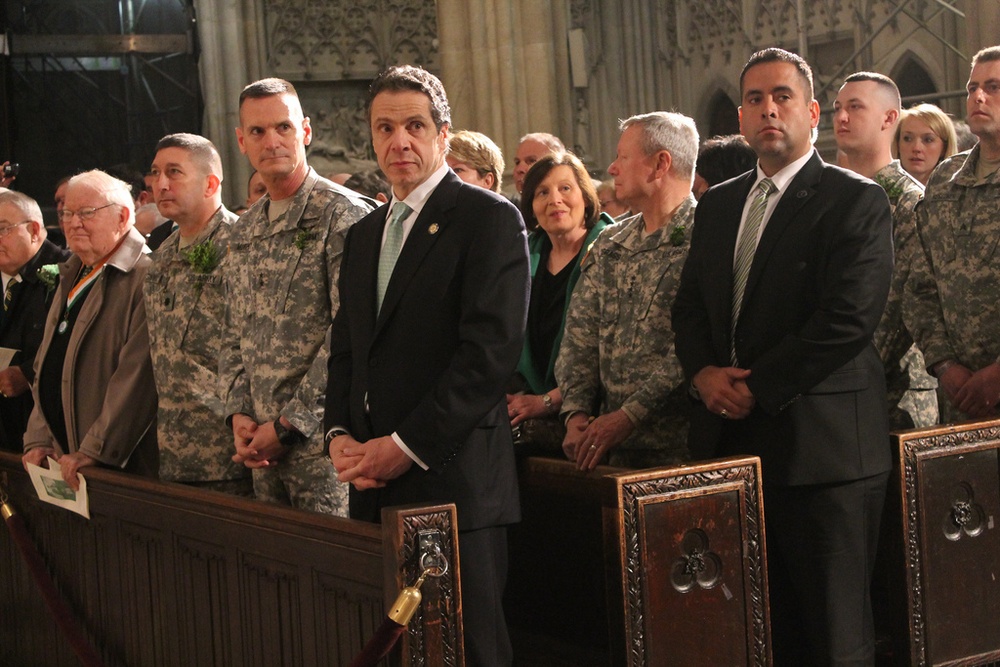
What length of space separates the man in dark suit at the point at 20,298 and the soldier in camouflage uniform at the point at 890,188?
123 inches

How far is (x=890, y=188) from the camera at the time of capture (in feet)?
13.3

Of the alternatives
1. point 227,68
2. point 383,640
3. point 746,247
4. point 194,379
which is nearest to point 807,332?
point 746,247

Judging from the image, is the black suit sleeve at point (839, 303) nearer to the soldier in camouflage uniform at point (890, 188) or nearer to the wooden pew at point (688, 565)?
the wooden pew at point (688, 565)

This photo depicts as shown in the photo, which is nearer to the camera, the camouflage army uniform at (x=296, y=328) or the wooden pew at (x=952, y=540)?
the wooden pew at (x=952, y=540)

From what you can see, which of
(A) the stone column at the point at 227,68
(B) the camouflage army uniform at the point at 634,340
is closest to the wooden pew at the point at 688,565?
(B) the camouflage army uniform at the point at 634,340

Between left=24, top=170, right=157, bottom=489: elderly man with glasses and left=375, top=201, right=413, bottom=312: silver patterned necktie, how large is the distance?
149 centimetres

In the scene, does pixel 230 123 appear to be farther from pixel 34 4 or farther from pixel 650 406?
pixel 650 406

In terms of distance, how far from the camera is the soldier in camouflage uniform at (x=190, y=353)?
390 cm

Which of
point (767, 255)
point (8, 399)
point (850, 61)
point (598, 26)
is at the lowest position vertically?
point (8, 399)

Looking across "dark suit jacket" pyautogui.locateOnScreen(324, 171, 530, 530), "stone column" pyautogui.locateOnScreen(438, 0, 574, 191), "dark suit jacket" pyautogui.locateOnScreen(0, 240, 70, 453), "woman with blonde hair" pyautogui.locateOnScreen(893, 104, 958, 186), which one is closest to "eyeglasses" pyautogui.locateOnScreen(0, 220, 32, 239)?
"dark suit jacket" pyautogui.locateOnScreen(0, 240, 70, 453)

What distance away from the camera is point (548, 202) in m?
4.05

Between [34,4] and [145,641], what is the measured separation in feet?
26.0

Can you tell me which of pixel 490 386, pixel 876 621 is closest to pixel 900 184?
pixel 876 621

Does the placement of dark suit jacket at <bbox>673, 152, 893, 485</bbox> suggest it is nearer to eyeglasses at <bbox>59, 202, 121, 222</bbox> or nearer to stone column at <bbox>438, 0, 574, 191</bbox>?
eyeglasses at <bbox>59, 202, 121, 222</bbox>
